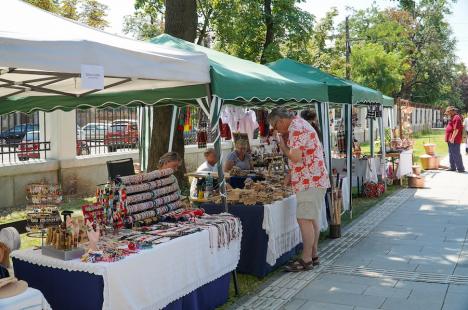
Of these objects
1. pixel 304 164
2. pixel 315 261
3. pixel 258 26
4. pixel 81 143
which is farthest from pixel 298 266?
pixel 258 26

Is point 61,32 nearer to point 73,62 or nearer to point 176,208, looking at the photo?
point 73,62

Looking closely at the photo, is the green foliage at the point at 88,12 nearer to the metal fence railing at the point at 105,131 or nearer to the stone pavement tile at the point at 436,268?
the metal fence railing at the point at 105,131

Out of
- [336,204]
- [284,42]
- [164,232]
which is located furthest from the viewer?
[284,42]

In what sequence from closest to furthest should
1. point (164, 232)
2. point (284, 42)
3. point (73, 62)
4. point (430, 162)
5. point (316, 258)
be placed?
point (73, 62) → point (164, 232) → point (316, 258) → point (430, 162) → point (284, 42)

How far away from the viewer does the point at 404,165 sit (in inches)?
518

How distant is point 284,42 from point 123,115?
727 centimetres

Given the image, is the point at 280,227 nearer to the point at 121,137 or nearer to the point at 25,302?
the point at 25,302

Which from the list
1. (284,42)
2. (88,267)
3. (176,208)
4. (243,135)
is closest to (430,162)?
(284,42)

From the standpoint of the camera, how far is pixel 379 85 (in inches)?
1117

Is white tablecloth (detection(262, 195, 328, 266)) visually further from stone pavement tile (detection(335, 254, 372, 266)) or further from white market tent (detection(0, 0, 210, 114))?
white market tent (detection(0, 0, 210, 114))

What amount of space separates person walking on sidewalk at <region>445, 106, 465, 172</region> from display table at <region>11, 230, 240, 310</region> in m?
11.8

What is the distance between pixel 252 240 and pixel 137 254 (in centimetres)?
207

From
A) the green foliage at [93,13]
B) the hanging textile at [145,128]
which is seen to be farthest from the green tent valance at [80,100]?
the green foliage at [93,13]

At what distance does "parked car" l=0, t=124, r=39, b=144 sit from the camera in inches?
377
